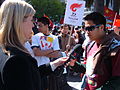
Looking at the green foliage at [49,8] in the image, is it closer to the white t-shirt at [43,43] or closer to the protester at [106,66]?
the white t-shirt at [43,43]

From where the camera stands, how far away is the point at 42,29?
4.53m

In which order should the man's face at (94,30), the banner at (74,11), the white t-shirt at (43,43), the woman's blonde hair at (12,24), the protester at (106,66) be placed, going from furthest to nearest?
the banner at (74,11)
the white t-shirt at (43,43)
the man's face at (94,30)
the protester at (106,66)
the woman's blonde hair at (12,24)

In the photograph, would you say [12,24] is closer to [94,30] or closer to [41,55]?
[94,30]

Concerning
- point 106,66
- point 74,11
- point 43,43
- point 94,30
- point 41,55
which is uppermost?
point 94,30

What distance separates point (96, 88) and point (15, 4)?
4.34 feet

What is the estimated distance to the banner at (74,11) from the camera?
214 inches

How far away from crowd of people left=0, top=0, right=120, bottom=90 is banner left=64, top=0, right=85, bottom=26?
133 cm

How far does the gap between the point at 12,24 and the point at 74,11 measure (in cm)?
395

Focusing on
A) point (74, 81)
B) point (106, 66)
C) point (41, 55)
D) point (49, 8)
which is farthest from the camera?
point (49, 8)

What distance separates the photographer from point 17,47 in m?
1.67

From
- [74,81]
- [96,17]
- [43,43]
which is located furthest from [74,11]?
[74,81]

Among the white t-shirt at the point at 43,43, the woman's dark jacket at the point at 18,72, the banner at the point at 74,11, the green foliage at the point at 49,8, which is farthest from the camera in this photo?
the green foliage at the point at 49,8

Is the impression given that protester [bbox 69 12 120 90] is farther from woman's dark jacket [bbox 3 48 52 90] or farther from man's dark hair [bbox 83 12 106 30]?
woman's dark jacket [bbox 3 48 52 90]

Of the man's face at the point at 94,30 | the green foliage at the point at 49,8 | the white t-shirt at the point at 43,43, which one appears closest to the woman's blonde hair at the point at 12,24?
the man's face at the point at 94,30
